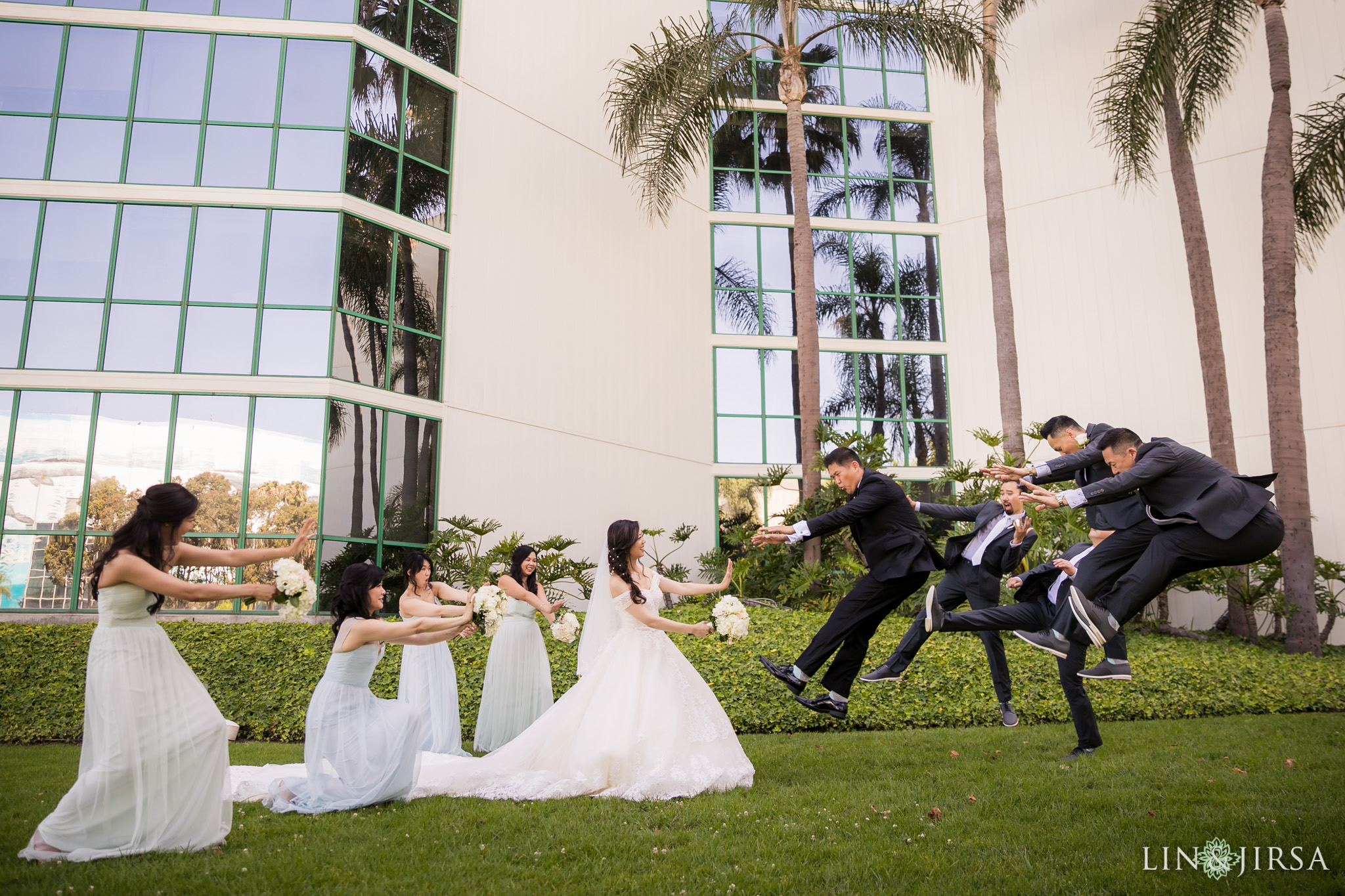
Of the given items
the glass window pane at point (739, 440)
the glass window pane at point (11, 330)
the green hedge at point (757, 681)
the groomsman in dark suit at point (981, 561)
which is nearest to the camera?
the groomsman in dark suit at point (981, 561)

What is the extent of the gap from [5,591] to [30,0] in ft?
34.2

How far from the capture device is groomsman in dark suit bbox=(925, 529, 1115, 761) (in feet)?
22.7

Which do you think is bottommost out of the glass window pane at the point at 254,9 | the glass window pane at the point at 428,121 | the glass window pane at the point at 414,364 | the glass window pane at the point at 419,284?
the glass window pane at the point at 414,364

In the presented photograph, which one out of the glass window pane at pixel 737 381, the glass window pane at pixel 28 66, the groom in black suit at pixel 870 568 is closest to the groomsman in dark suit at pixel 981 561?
the groom in black suit at pixel 870 568

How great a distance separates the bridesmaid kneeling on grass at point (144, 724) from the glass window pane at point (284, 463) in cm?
1006

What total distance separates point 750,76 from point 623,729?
50.2 ft

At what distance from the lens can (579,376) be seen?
18.4 metres

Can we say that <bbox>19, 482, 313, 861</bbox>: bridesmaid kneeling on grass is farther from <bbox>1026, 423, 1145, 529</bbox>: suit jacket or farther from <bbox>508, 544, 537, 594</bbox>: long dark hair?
<bbox>1026, 423, 1145, 529</bbox>: suit jacket

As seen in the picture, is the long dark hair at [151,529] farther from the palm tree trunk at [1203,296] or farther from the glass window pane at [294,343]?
the palm tree trunk at [1203,296]

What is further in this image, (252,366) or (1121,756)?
(252,366)

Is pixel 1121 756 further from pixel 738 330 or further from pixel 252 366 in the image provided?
pixel 738 330

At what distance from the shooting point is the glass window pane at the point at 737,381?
21.1m

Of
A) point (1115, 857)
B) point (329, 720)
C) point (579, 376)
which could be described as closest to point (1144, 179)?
point (579, 376)

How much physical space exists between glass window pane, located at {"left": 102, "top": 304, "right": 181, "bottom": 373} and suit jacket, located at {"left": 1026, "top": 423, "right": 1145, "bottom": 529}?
1398cm
